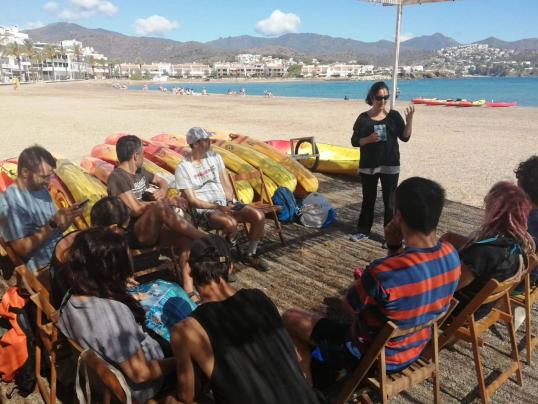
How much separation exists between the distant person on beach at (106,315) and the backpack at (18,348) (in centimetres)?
81

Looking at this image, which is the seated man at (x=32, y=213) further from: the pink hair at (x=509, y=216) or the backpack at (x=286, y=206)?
the backpack at (x=286, y=206)

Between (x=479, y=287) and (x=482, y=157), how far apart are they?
34.2 feet

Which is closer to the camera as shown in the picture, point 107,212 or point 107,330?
point 107,330

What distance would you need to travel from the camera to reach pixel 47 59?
112688 mm

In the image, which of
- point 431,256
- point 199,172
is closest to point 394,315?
point 431,256

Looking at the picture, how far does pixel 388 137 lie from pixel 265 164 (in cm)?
240

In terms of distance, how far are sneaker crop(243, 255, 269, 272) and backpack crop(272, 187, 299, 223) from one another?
140 cm

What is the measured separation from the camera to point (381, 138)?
16.1 feet

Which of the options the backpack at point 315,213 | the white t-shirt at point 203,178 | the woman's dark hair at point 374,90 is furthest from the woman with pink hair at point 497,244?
the backpack at point 315,213

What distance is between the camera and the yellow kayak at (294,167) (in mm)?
6691

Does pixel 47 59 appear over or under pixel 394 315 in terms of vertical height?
over

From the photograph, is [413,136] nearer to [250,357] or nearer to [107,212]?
[107,212]

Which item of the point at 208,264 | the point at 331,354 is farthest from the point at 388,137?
the point at 208,264

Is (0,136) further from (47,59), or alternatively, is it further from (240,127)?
(47,59)
